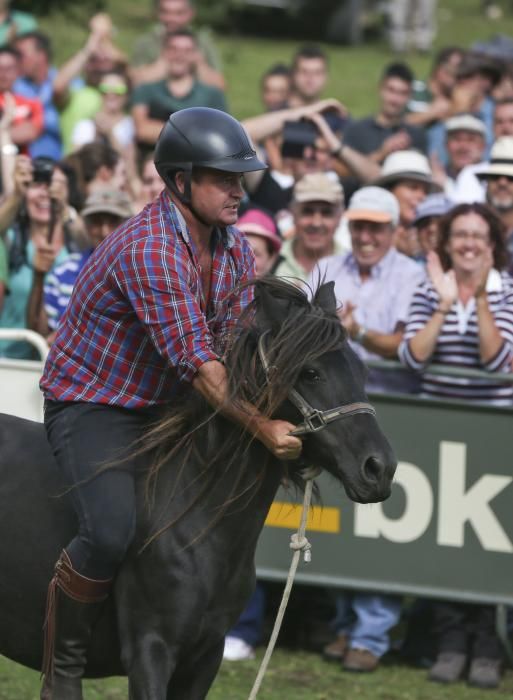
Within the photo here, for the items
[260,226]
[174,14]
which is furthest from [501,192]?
[174,14]

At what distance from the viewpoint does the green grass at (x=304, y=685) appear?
24.3ft

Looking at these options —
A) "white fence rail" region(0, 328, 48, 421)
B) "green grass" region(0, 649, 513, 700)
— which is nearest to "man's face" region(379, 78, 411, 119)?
Answer: "white fence rail" region(0, 328, 48, 421)

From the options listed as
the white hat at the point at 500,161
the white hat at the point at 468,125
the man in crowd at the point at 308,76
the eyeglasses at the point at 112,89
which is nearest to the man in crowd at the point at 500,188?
the white hat at the point at 500,161

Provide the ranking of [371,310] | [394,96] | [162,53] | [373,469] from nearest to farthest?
[373,469] → [371,310] → [394,96] → [162,53]

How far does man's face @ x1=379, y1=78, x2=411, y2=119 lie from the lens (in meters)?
12.2

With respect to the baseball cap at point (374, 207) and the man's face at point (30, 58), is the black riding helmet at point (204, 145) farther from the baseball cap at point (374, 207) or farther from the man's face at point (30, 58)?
the man's face at point (30, 58)

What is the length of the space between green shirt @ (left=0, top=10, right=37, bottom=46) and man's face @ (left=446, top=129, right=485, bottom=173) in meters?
5.32

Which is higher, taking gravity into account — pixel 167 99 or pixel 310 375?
pixel 167 99

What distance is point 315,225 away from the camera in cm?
921

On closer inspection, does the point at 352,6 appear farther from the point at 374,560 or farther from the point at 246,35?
the point at 374,560

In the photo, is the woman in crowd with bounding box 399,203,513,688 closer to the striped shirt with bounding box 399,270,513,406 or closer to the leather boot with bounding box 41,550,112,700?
the striped shirt with bounding box 399,270,513,406

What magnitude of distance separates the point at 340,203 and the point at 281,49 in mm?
16928

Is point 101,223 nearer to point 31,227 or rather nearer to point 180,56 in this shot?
point 31,227

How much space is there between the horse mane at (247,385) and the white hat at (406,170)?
16.3 ft
